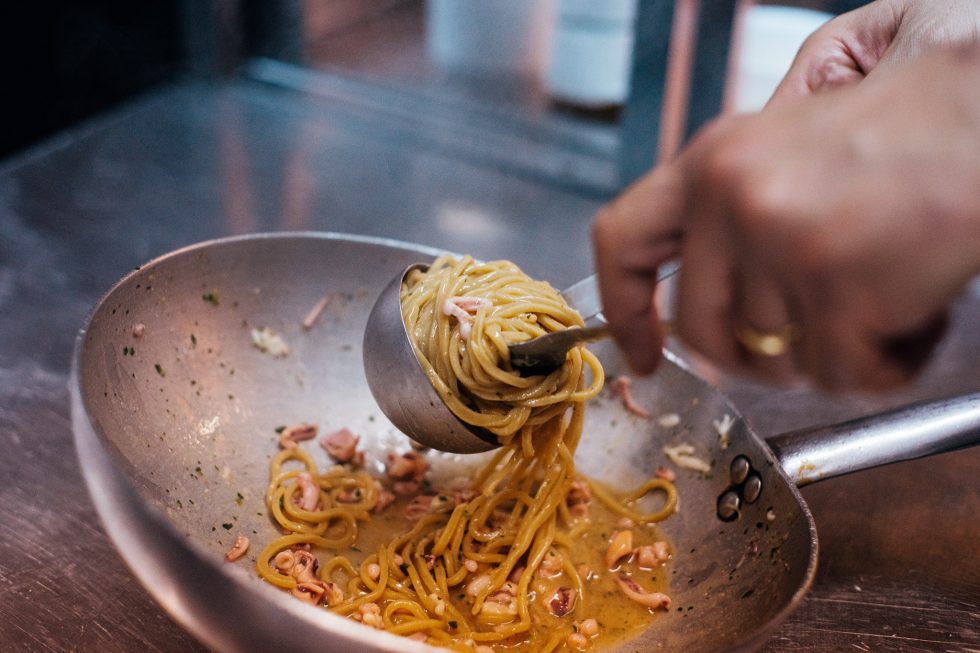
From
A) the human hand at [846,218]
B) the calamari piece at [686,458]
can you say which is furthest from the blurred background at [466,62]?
the human hand at [846,218]

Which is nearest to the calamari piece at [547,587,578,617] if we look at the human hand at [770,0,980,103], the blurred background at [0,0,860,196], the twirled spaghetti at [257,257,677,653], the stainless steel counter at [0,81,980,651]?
the twirled spaghetti at [257,257,677,653]

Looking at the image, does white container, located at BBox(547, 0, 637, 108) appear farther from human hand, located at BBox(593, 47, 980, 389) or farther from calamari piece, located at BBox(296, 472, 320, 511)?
human hand, located at BBox(593, 47, 980, 389)

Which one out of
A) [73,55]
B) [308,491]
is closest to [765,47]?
[308,491]

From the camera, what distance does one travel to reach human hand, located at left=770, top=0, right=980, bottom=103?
163cm

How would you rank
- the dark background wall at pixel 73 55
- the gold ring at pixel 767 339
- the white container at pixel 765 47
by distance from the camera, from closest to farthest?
the gold ring at pixel 767 339
the white container at pixel 765 47
the dark background wall at pixel 73 55

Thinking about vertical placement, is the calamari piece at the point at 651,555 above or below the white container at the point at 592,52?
below

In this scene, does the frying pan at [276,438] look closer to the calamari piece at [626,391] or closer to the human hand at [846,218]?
the calamari piece at [626,391]

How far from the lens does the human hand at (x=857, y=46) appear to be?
1631 millimetres

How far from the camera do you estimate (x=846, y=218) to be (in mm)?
875

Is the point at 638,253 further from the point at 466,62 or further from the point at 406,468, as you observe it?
the point at 466,62

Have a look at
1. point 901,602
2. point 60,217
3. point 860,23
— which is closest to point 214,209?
point 60,217

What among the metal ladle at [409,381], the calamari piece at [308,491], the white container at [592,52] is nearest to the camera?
the metal ladle at [409,381]

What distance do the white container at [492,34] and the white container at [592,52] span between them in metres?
0.08

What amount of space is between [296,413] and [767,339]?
3.88 ft
